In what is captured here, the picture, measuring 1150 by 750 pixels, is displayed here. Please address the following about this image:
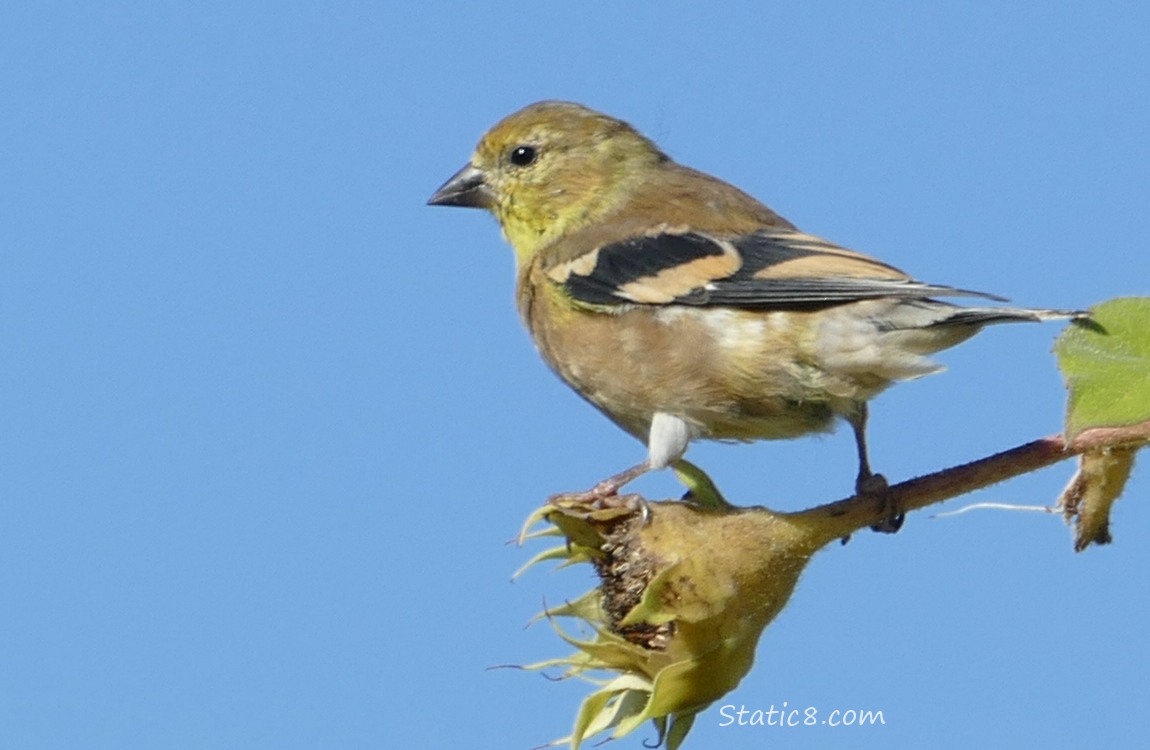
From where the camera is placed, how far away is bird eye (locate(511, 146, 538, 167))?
7.39 metres

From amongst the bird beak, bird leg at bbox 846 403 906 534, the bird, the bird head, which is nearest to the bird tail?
the bird

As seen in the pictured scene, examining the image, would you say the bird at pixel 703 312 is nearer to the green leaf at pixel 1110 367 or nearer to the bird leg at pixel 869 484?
the bird leg at pixel 869 484

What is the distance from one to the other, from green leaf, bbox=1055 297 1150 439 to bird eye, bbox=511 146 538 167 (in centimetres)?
476

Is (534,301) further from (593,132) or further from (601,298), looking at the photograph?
(593,132)

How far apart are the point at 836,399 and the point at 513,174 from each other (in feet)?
8.94

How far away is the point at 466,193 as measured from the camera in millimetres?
7406

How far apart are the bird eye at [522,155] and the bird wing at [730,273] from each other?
101 centimetres

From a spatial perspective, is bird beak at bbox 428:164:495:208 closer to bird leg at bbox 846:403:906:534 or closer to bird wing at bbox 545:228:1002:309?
bird wing at bbox 545:228:1002:309

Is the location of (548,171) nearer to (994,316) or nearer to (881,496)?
(994,316)

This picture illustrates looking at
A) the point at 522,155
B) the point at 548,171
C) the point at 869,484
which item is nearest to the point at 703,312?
the point at 869,484

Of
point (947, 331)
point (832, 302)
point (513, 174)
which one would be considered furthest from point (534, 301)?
point (947, 331)

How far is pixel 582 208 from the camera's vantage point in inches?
282

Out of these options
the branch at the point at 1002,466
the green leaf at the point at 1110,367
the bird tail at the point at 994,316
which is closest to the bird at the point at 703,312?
the bird tail at the point at 994,316

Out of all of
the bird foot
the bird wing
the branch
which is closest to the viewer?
the branch
